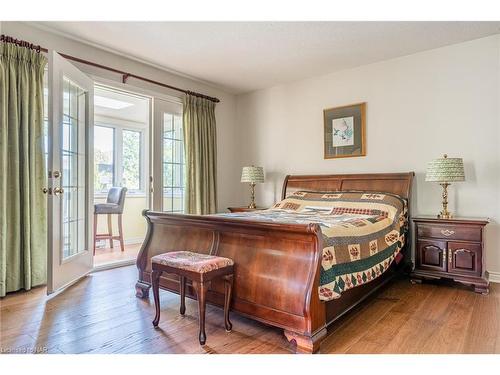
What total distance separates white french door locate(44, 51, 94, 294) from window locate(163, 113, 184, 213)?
1.03 m

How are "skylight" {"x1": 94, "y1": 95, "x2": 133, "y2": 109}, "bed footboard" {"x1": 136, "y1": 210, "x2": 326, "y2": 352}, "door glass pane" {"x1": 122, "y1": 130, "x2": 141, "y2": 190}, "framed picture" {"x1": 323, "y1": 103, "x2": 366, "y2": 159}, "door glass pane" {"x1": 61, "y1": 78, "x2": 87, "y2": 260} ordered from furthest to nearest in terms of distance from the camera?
"door glass pane" {"x1": 122, "y1": 130, "x2": 141, "y2": 190} < "skylight" {"x1": 94, "y1": 95, "x2": 133, "y2": 109} < "framed picture" {"x1": 323, "y1": 103, "x2": 366, "y2": 159} < "door glass pane" {"x1": 61, "y1": 78, "x2": 87, "y2": 260} < "bed footboard" {"x1": 136, "y1": 210, "x2": 326, "y2": 352}

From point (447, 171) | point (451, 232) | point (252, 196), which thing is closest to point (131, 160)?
point (252, 196)

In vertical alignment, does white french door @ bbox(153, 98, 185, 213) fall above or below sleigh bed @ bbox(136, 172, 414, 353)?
above

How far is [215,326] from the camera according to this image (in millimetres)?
2182

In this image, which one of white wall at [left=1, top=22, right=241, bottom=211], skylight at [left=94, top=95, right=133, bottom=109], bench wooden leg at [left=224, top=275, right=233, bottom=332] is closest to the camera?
bench wooden leg at [left=224, top=275, right=233, bottom=332]

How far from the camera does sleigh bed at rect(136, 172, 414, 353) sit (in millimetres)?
1831

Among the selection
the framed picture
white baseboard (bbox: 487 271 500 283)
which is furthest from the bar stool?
white baseboard (bbox: 487 271 500 283)

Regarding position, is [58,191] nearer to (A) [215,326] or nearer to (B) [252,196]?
(A) [215,326]

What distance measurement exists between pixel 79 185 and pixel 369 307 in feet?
9.56

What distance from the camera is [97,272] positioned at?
3600 millimetres

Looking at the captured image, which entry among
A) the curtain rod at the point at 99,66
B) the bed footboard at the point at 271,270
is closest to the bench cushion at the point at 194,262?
the bed footboard at the point at 271,270

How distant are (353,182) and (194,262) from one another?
100 inches

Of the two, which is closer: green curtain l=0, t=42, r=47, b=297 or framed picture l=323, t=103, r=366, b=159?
green curtain l=0, t=42, r=47, b=297

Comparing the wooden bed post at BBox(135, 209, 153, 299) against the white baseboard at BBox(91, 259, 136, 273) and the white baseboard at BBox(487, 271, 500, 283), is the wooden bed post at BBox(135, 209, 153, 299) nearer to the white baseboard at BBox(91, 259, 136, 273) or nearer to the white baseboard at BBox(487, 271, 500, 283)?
the white baseboard at BBox(91, 259, 136, 273)
